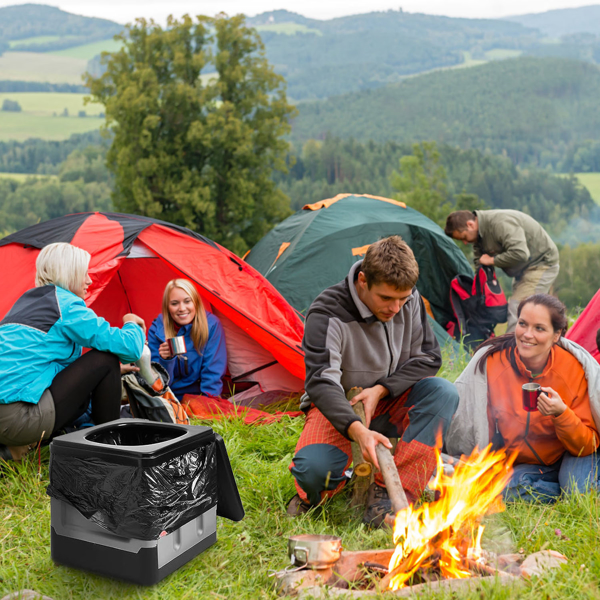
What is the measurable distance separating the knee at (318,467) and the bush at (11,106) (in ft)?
159


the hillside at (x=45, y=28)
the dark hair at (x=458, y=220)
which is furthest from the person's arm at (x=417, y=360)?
the hillside at (x=45, y=28)

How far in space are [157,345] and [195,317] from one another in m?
0.33

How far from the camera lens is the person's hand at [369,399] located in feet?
7.31

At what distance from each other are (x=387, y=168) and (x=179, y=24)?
16.6m

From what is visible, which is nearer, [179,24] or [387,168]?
[179,24]

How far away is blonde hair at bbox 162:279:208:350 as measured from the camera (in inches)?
144

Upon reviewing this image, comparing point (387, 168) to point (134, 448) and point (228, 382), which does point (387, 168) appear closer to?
point (228, 382)

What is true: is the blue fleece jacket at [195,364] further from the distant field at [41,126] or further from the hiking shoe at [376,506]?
the distant field at [41,126]

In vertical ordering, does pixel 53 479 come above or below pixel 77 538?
above

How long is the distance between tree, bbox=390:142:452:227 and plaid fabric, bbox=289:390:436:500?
65.3ft

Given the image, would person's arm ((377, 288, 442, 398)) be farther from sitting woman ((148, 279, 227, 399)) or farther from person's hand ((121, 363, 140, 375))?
sitting woman ((148, 279, 227, 399))

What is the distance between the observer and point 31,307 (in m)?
2.52

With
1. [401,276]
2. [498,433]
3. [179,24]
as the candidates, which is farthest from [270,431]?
[179,24]

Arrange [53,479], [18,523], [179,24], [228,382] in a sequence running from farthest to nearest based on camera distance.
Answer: [179,24] < [228,382] < [18,523] < [53,479]
